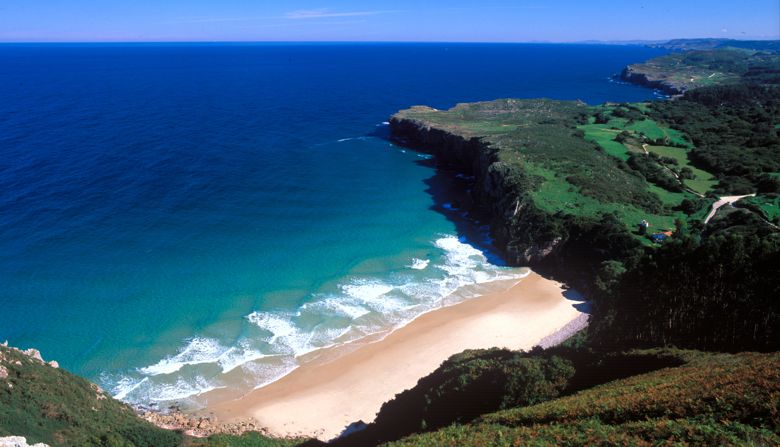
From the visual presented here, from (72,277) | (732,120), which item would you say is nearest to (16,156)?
(72,277)

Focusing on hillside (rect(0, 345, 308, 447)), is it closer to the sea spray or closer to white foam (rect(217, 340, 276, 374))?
the sea spray

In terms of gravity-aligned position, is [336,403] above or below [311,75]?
below

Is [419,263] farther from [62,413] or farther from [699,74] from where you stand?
[699,74]

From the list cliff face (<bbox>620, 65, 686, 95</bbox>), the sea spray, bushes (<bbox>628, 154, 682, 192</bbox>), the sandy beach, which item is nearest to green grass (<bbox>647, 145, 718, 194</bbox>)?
bushes (<bbox>628, 154, 682, 192</bbox>)

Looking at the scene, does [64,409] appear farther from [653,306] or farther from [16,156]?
[16,156]

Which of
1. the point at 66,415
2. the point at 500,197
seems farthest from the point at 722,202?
the point at 66,415

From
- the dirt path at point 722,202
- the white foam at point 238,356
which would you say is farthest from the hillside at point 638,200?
the white foam at point 238,356
